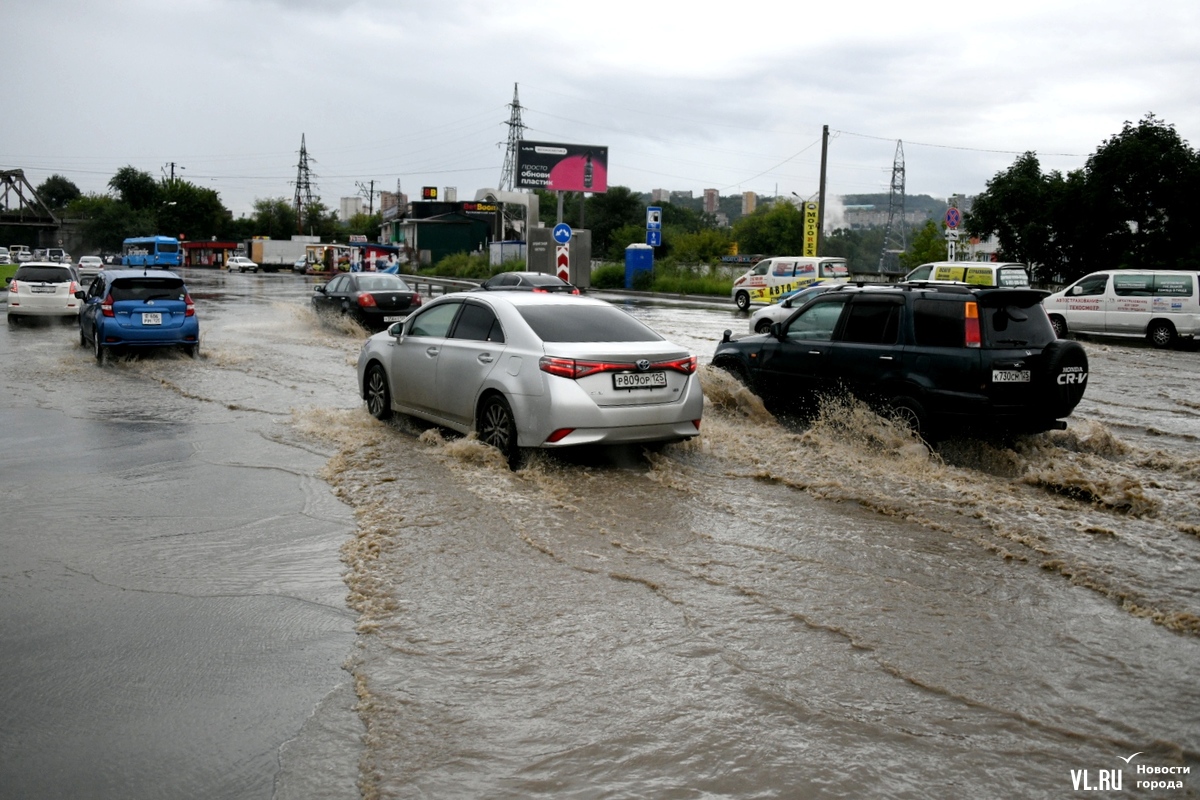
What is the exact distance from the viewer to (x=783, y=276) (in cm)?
3134

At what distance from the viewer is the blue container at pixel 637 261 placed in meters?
48.5

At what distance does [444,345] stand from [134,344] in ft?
30.6

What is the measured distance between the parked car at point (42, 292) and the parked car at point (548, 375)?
1772 centimetres

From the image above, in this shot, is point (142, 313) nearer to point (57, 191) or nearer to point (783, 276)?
point (783, 276)

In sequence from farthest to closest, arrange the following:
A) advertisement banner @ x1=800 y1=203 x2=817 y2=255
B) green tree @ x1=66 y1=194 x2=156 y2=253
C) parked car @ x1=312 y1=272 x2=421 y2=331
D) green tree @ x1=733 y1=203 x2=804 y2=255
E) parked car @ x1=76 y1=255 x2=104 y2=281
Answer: green tree @ x1=733 y1=203 x2=804 y2=255 → green tree @ x1=66 y1=194 x2=156 y2=253 → parked car @ x1=76 y1=255 x2=104 y2=281 → advertisement banner @ x1=800 y1=203 x2=817 y2=255 → parked car @ x1=312 y1=272 x2=421 y2=331

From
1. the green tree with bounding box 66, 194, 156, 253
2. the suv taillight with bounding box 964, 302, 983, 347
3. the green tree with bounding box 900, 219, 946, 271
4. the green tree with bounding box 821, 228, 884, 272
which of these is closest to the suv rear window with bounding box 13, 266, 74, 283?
the suv taillight with bounding box 964, 302, 983, 347

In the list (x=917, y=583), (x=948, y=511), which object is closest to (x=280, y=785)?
(x=917, y=583)

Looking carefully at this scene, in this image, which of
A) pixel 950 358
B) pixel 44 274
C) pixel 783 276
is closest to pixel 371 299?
pixel 44 274

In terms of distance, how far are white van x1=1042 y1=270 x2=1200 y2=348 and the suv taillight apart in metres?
14.9

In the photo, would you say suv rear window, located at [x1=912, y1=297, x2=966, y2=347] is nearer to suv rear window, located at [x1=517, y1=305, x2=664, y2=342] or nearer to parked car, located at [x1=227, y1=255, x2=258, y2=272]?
suv rear window, located at [x1=517, y1=305, x2=664, y2=342]

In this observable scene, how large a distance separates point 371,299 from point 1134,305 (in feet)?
55.7

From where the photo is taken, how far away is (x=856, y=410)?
9.90 m

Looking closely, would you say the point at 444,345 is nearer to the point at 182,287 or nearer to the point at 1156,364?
the point at 182,287

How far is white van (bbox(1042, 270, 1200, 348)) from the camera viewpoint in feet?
73.2
